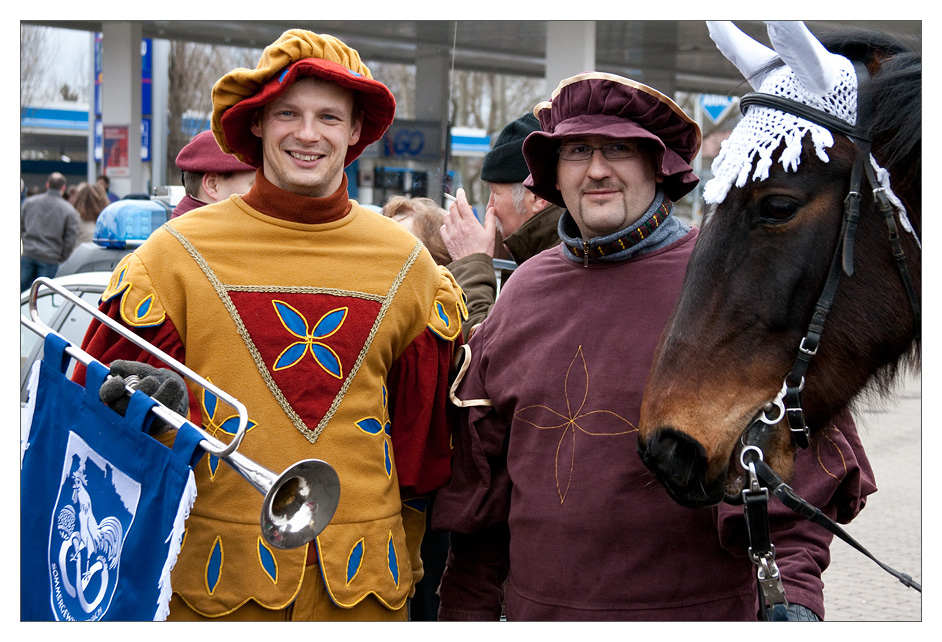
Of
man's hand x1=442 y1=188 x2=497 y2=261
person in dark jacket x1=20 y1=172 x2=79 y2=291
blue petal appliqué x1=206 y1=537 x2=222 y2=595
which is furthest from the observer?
person in dark jacket x1=20 y1=172 x2=79 y2=291

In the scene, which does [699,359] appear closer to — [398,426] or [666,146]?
[666,146]

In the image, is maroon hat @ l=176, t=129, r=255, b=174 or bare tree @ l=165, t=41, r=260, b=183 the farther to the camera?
bare tree @ l=165, t=41, r=260, b=183

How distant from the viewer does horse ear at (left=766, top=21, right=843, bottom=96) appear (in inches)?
72.6

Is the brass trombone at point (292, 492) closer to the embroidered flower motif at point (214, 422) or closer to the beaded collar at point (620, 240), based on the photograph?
the embroidered flower motif at point (214, 422)

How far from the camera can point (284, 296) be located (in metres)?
2.41

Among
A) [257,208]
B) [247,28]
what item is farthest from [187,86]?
[257,208]

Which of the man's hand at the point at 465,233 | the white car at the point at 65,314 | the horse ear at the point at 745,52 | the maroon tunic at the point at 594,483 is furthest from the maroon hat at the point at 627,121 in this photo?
the white car at the point at 65,314

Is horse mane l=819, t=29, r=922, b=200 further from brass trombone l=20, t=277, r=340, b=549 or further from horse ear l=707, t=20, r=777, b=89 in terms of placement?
brass trombone l=20, t=277, r=340, b=549

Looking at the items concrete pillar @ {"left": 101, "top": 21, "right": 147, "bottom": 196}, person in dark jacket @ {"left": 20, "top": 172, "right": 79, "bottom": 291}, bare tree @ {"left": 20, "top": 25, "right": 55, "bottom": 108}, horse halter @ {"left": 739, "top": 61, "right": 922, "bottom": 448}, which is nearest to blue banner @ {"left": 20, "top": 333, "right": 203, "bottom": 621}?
horse halter @ {"left": 739, "top": 61, "right": 922, "bottom": 448}

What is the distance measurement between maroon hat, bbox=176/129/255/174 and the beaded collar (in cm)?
180

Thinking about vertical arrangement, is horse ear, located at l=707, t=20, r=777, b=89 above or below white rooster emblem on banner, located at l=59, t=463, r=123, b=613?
above

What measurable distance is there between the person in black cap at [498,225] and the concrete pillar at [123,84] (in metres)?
13.8

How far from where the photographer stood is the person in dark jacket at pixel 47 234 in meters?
11.3

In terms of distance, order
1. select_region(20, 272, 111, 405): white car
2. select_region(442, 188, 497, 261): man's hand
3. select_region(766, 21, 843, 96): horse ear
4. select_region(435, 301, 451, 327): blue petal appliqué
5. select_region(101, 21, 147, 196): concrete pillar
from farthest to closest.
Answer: select_region(101, 21, 147, 196): concrete pillar, select_region(20, 272, 111, 405): white car, select_region(442, 188, 497, 261): man's hand, select_region(435, 301, 451, 327): blue petal appliqué, select_region(766, 21, 843, 96): horse ear
